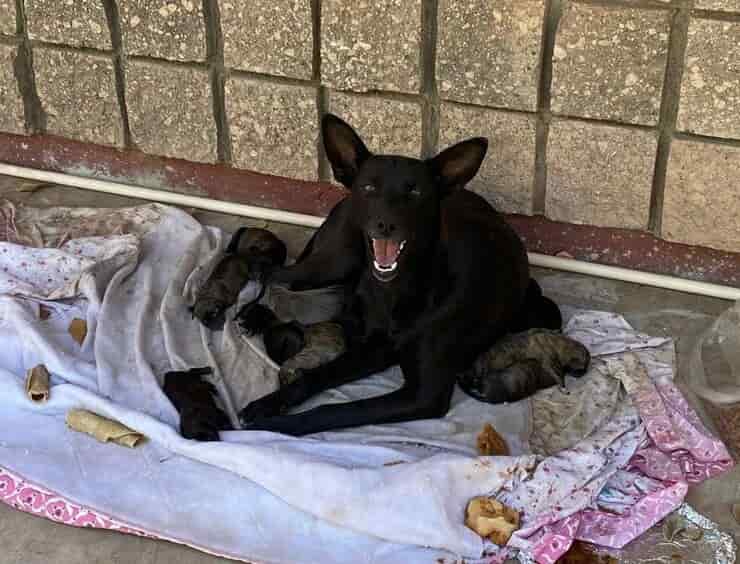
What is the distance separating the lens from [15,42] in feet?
15.8

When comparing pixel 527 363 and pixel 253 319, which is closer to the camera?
pixel 527 363

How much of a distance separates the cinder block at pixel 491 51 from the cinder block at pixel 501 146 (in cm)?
6

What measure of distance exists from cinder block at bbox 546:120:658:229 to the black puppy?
Result: 59.6 inches

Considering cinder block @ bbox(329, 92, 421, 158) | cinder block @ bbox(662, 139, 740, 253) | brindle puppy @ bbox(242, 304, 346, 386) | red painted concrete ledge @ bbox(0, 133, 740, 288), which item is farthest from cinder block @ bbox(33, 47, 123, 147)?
cinder block @ bbox(662, 139, 740, 253)

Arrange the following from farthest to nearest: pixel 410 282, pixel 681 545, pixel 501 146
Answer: pixel 501 146, pixel 410 282, pixel 681 545

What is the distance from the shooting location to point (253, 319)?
161 inches

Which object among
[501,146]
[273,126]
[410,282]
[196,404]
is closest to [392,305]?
[410,282]

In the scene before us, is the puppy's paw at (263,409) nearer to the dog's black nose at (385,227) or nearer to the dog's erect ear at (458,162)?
the dog's black nose at (385,227)

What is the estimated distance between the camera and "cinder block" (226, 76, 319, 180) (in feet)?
14.8

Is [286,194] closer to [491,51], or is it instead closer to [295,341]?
[295,341]

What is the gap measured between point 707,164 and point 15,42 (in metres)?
2.88

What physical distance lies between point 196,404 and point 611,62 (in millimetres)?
1867

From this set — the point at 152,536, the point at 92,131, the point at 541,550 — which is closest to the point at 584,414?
the point at 541,550

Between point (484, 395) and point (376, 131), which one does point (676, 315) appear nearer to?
point (484, 395)
